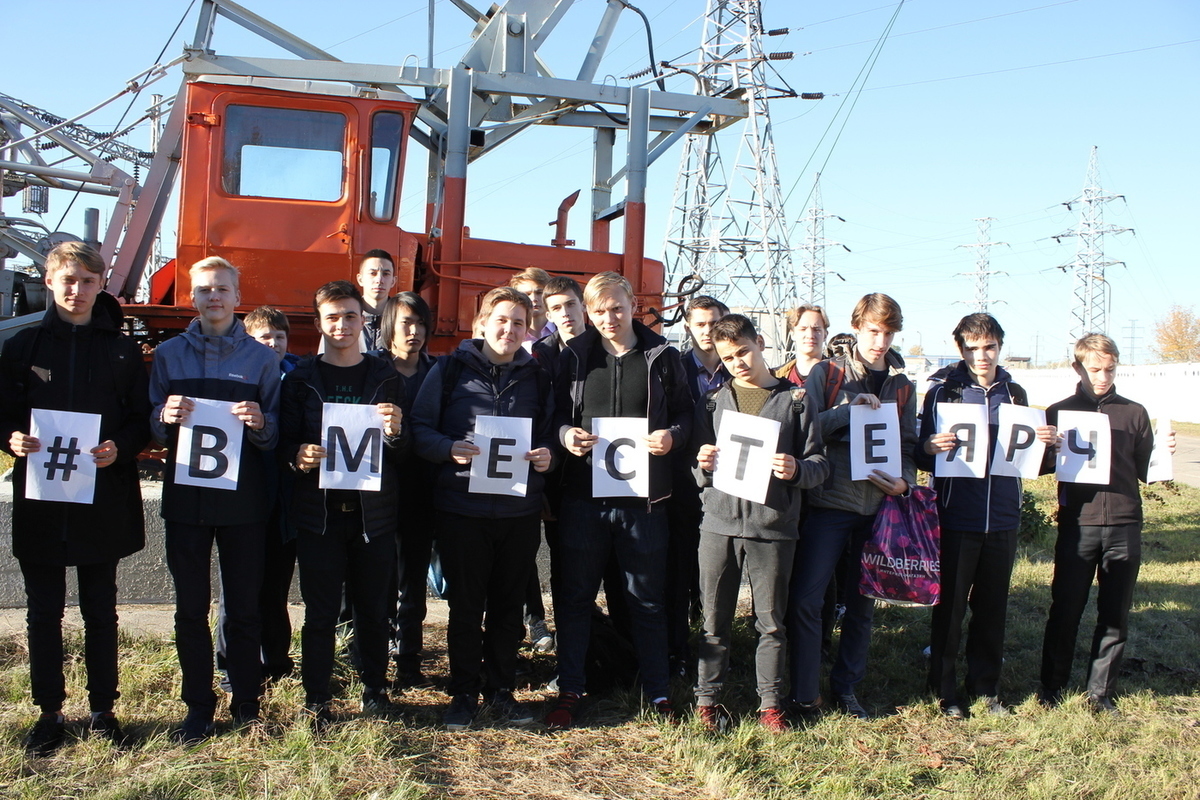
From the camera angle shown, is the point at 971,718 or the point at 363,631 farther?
the point at 971,718

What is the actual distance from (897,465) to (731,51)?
2953 cm

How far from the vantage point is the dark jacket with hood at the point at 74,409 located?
347cm

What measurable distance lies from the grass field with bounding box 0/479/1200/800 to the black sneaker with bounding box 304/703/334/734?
67mm

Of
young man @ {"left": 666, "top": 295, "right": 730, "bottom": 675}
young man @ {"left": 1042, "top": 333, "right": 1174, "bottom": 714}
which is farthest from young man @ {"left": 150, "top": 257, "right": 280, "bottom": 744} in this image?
young man @ {"left": 1042, "top": 333, "right": 1174, "bottom": 714}

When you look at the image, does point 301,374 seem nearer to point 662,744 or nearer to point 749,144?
point 662,744

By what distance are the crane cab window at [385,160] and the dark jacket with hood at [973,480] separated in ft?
13.3

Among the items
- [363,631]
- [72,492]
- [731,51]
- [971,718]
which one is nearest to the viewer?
[72,492]

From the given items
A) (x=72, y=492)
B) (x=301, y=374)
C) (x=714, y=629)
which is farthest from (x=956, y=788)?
(x=72, y=492)

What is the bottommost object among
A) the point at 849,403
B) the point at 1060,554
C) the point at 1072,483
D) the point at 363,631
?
the point at 363,631

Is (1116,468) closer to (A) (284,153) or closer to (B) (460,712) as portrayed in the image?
(B) (460,712)

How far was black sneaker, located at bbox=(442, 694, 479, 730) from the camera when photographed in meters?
3.87

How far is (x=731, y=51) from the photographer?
3072 cm

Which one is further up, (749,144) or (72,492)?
(749,144)

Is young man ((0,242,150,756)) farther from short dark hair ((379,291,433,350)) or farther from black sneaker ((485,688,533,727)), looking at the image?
black sneaker ((485,688,533,727))
